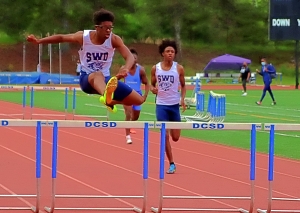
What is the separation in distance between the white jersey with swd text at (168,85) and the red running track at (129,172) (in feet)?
3.76

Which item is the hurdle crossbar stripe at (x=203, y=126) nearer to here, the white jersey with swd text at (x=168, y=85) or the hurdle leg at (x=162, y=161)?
Answer: the hurdle leg at (x=162, y=161)

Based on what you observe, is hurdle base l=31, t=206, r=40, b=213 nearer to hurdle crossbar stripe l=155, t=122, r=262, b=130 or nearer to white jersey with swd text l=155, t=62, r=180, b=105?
hurdle crossbar stripe l=155, t=122, r=262, b=130

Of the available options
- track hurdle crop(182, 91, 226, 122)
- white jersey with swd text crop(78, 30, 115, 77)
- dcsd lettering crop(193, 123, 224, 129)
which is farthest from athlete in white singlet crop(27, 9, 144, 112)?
track hurdle crop(182, 91, 226, 122)

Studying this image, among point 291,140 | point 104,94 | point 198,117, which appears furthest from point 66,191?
point 198,117

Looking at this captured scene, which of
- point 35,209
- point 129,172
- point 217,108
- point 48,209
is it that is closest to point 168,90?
point 129,172

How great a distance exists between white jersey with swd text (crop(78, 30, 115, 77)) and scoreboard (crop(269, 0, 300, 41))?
30.5 m

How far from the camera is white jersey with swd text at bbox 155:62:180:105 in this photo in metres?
12.5

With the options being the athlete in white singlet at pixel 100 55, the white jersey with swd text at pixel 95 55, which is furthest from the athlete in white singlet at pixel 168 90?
the white jersey with swd text at pixel 95 55

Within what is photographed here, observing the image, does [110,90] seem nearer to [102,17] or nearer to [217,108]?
[102,17]

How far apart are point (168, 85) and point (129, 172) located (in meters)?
1.52

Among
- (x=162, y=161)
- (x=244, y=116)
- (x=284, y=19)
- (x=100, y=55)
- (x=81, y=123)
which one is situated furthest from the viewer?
(x=284, y=19)

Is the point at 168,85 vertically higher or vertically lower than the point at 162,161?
higher

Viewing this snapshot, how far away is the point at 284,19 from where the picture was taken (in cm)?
3950

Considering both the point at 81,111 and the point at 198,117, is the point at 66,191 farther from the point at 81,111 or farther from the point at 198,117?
the point at 81,111
